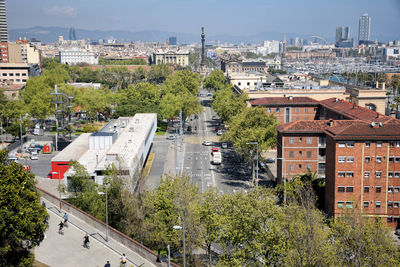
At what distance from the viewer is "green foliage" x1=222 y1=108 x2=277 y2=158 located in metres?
49.9

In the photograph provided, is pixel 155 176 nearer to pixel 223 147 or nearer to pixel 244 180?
pixel 244 180

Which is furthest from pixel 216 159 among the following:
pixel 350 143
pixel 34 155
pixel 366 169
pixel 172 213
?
pixel 172 213

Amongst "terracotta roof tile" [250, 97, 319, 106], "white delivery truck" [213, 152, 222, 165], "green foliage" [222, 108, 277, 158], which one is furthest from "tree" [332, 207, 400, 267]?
"terracotta roof tile" [250, 97, 319, 106]

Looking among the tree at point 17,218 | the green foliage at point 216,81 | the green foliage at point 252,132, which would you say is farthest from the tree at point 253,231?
the green foliage at point 216,81

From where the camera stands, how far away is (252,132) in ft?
164

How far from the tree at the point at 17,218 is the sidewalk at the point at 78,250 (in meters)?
3.50

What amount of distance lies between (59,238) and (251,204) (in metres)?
14.1

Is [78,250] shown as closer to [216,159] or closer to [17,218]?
[17,218]

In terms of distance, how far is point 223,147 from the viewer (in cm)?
6825

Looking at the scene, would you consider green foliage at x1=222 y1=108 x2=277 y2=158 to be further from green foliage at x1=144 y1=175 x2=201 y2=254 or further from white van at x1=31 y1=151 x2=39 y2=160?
white van at x1=31 y1=151 x2=39 y2=160

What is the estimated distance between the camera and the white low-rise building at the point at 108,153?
136ft

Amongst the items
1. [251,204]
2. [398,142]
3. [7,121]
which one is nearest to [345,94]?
[398,142]

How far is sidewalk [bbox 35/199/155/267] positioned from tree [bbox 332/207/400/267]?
447 inches

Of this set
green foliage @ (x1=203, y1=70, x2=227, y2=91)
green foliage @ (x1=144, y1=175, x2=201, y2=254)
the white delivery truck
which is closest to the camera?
green foliage @ (x1=144, y1=175, x2=201, y2=254)
